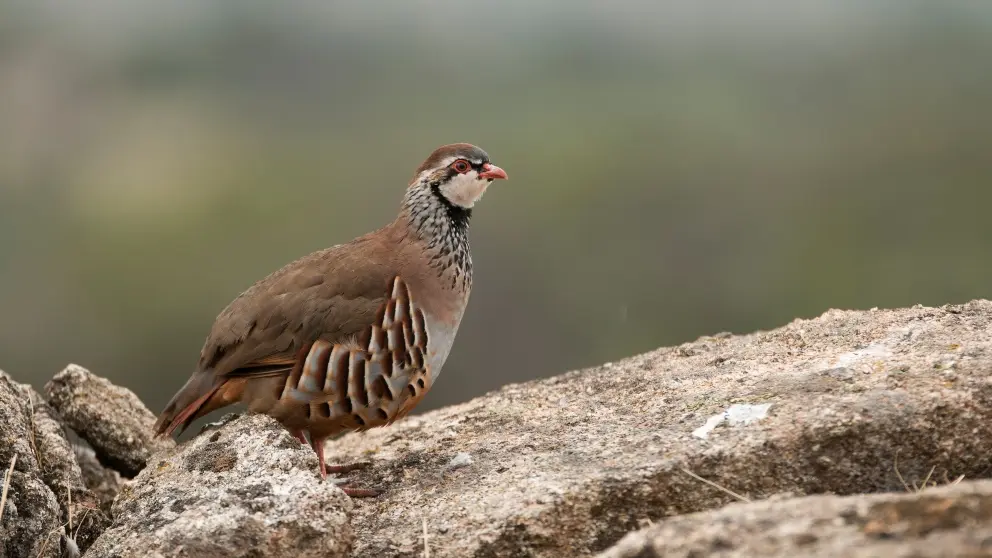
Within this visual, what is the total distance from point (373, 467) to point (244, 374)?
2.08ft

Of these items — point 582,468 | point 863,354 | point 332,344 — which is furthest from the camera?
point 332,344

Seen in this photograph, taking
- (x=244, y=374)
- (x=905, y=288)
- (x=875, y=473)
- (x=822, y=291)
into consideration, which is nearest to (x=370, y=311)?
(x=244, y=374)

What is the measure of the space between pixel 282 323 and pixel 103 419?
39.1 inches

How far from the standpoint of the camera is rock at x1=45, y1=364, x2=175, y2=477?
Answer: 442 centimetres

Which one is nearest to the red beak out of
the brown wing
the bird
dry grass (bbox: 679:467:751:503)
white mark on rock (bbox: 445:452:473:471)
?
the bird

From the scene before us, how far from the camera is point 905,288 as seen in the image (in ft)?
35.5

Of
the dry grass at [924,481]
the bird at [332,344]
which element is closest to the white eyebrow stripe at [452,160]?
the bird at [332,344]

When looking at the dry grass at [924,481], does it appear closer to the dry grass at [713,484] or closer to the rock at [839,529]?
the dry grass at [713,484]

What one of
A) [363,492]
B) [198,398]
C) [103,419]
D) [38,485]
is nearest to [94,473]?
[103,419]

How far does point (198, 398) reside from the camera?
4.15m

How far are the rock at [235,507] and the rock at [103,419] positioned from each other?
95 cm

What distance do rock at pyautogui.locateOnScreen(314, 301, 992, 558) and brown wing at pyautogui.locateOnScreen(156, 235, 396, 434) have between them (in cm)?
59

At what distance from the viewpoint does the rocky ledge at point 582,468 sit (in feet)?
10.2

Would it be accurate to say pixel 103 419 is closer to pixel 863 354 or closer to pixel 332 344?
pixel 332 344
